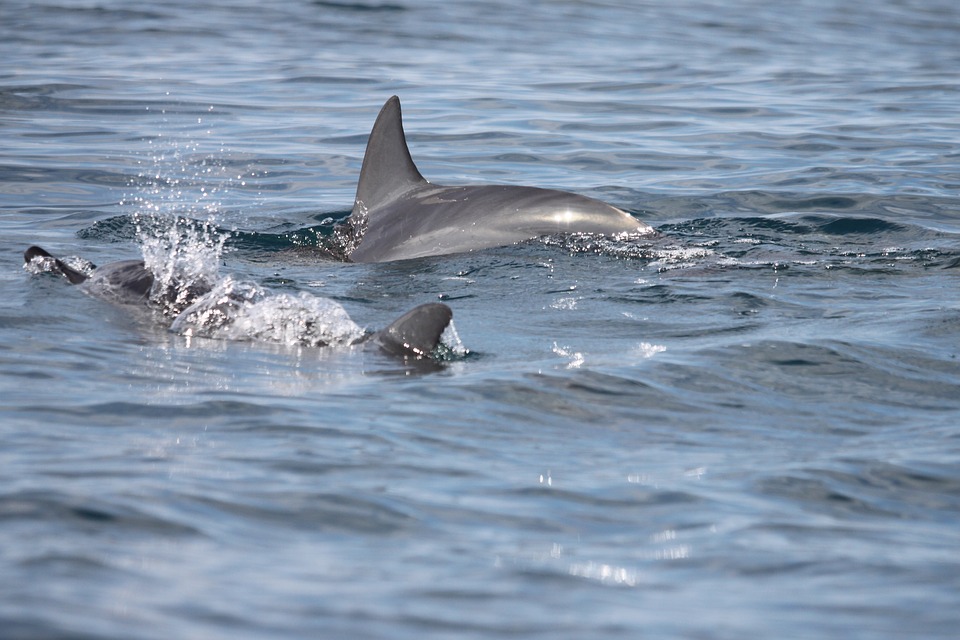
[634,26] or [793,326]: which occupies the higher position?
[634,26]

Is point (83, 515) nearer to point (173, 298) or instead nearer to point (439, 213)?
point (173, 298)

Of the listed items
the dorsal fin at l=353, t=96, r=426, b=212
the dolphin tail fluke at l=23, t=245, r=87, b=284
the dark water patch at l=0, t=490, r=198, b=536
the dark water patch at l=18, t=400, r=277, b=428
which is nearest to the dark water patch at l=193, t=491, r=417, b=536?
the dark water patch at l=0, t=490, r=198, b=536

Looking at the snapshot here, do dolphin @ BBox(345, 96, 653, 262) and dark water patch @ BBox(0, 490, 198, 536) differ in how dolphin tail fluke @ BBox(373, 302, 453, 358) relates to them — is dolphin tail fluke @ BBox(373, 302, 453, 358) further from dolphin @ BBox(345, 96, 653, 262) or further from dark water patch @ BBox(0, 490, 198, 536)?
dolphin @ BBox(345, 96, 653, 262)

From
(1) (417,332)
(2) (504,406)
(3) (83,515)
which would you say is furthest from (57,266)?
(3) (83,515)

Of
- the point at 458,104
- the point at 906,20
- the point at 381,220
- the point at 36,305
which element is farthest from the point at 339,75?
the point at 906,20

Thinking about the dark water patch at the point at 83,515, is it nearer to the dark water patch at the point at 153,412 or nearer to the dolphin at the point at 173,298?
the dark water patch at the point at 153,412

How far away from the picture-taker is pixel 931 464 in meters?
5.80

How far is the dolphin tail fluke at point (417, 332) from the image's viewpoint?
281 inches

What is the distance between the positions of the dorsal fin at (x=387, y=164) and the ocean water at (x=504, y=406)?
2.12 feet

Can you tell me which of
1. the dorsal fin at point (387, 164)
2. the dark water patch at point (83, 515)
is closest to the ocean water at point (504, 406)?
the dark water patch at point (83, 515)

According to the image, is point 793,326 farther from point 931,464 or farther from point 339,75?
point 339,75

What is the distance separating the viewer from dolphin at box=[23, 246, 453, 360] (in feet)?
23.8

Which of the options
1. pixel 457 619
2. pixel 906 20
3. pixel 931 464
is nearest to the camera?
pixel 457 619

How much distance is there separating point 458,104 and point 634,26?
13697 mm
